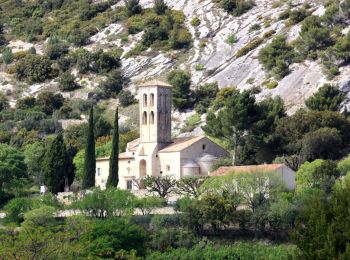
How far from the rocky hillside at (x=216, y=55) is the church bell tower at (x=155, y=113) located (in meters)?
15.5

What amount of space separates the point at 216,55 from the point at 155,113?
31.5 m

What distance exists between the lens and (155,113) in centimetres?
8925

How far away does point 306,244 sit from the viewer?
155 feet

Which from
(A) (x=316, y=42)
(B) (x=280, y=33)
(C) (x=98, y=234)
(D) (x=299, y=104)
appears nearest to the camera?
(C) (x=98, y=234)

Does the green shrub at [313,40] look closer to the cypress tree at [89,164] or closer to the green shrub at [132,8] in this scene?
the cypress tree at [89,164]

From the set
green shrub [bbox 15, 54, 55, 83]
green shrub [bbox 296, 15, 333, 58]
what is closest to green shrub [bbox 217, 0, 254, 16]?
green shrub [bbox 296, 15, 333, 58]

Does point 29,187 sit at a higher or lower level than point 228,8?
lower

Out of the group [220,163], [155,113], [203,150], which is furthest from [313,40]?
[220,163]

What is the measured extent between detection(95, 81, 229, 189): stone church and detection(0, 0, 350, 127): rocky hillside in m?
16.0

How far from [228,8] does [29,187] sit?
46335 mm

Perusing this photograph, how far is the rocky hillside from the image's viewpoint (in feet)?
345

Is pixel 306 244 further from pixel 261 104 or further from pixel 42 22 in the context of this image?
pixel 42 22

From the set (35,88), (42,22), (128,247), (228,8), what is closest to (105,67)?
(35,88)

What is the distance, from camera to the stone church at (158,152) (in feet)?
281
